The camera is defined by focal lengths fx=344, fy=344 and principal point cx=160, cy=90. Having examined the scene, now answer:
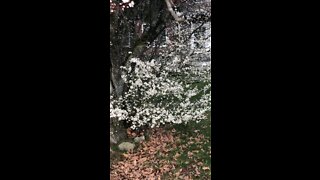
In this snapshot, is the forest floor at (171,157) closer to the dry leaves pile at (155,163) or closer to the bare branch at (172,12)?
the dry leaves pile at (155,163)

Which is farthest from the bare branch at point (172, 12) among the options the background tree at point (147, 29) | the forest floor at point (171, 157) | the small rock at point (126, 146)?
the small rock at point (126, 146)

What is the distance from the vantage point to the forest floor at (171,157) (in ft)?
7.17

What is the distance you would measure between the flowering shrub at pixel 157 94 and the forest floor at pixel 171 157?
0.11 metres

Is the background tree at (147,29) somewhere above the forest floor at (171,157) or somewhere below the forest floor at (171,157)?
above

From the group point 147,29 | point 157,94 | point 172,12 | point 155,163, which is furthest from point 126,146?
point 172,12

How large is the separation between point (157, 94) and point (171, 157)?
0.46 metres

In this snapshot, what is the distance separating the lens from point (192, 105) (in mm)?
2344

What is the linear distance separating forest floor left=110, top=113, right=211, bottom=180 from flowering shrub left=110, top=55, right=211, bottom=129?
0.11 meters

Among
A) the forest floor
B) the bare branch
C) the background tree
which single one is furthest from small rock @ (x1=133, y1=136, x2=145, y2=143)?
the bare branch
